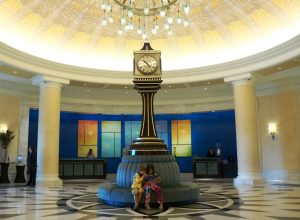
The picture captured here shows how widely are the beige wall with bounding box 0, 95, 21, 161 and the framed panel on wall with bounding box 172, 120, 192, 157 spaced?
27.7ft

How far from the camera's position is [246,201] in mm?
7191

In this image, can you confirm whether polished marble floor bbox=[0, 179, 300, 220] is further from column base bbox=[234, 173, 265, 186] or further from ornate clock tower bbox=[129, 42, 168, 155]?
column base bbox=[234, 173, 265, 186]

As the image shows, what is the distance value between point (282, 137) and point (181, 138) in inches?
239

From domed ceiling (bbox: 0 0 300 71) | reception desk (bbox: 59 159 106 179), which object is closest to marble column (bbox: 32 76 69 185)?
domed ceiling (bbox: 0 0 300 71)

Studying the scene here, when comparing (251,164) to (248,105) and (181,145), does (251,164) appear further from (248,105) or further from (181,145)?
(181,145)

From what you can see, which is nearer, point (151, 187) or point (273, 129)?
point (151, 187)

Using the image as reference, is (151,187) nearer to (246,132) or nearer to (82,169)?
(246,132)

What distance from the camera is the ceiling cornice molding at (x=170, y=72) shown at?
11.1 meters

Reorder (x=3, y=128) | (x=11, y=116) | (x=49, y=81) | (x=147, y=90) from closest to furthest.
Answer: (x=147, y=90), (x=49, y=81), (x=3, y=128), (x=11, y=116)

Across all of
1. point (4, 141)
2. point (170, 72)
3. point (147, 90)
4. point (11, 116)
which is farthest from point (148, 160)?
point (11, 116)

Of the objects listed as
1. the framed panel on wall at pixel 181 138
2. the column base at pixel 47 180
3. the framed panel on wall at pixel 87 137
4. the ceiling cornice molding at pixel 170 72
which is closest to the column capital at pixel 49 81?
the ceiling cornice molding at pixel 170 72

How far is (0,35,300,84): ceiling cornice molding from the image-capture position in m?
11.1

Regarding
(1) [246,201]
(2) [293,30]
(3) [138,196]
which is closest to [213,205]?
(1) [246,201]

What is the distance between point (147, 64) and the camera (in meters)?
7.90
